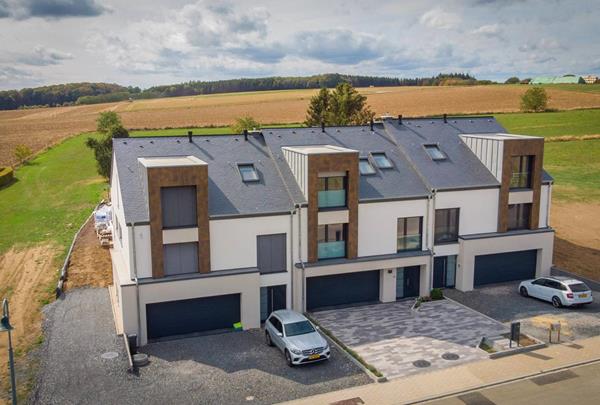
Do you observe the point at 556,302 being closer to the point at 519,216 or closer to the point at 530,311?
the point at 530,311

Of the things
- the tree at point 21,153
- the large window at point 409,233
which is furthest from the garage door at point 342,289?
the tree at point 21,153

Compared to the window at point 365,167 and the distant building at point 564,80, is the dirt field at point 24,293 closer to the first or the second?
the window at point 365,167

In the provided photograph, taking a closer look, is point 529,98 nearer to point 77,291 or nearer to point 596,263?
point 596,263

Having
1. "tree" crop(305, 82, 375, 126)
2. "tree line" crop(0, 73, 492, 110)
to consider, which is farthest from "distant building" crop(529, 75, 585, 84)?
"tree" crop(305, 82, 375, 126)

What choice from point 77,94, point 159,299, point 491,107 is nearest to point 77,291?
point 159,299

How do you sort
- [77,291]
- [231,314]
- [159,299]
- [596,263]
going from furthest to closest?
1. [596,263]
2. [77,291]
3. [231,314]
4. [159,299]

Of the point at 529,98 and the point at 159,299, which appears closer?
the point at 159,299

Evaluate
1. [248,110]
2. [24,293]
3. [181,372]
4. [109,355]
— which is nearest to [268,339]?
[181,372]
